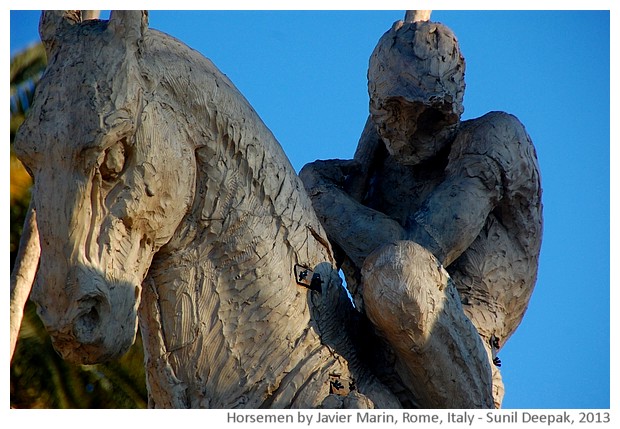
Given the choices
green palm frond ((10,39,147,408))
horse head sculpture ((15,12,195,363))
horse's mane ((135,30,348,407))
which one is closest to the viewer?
horse head sculpture ((15,12,195,363))

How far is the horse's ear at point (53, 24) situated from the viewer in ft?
17.1

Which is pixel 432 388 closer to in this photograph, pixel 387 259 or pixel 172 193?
pixel 387 259

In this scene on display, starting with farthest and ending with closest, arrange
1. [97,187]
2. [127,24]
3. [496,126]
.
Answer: [496,126] < [127,24] < [97,187]

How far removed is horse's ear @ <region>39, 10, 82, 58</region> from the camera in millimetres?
5203

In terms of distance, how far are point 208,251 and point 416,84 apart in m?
1.37

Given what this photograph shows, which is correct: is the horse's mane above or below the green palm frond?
below

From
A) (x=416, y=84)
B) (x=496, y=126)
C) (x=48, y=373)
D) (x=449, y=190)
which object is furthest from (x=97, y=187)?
(x=48, y=373)

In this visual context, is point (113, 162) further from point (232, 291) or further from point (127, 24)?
point (232, 291)

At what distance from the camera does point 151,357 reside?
5.29 m

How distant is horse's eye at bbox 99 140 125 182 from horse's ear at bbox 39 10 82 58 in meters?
0.54

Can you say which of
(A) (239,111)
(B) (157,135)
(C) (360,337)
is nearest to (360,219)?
(C) (360,337)

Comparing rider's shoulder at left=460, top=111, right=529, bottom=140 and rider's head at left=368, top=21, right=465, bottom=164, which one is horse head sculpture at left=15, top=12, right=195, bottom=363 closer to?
rider's head at left=368, top=21, right=465, bottom=164

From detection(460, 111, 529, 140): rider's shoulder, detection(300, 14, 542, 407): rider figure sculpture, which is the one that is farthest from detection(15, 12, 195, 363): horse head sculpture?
detection(460, 111, 529, 140): rider's shoulder

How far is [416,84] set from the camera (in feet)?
19.8
